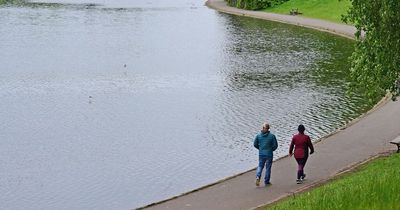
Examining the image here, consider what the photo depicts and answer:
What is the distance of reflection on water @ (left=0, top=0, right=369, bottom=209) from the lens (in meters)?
24.6

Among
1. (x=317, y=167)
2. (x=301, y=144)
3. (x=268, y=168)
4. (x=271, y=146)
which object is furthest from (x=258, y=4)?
(x=271, y=146)

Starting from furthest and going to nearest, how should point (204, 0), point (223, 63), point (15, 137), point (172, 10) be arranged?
point (204, 0)
point (172, 10)
point (223, 63)
point (15, 137)

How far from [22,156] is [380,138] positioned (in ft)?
45.2

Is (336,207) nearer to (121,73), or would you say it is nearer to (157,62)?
(121,73)

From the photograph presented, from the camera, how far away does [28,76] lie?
48.3 meters

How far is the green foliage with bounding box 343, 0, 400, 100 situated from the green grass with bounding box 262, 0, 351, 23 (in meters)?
52.7

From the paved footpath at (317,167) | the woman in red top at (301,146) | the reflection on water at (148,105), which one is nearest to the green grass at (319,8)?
the reflection on water at (148,105)

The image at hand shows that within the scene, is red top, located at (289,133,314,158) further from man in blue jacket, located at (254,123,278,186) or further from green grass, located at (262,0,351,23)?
green grass, located at (262,0,351,23)

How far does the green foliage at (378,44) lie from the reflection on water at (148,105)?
5.45 m

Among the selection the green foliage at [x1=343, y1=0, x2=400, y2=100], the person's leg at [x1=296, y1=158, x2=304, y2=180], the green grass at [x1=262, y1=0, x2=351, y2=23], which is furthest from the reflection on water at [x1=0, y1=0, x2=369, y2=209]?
the green grass at [x1=262, y1=0, x2=351, y2=23]

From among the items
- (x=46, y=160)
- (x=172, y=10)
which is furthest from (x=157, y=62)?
(x=172, y=10)

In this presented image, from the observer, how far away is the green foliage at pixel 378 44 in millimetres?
21656

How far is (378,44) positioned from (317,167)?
4.52m

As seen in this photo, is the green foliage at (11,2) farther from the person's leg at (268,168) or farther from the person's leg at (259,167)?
the person's leg at (268,168)
